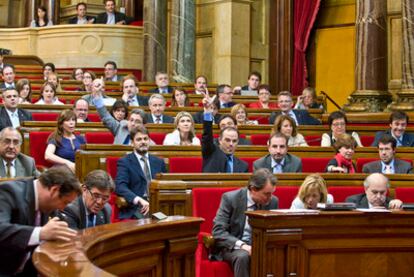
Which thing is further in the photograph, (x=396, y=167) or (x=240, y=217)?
(x=396, y=167)

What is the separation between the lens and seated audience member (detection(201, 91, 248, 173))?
20.4 feet

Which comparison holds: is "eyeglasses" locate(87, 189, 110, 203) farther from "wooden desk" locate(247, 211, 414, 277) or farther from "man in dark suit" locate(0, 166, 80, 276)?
"man in dark suit" locate(0, 166, 80, 276)

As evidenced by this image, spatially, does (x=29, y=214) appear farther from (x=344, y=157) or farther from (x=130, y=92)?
(x=130, y=92)

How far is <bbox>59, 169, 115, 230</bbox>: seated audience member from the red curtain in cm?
908

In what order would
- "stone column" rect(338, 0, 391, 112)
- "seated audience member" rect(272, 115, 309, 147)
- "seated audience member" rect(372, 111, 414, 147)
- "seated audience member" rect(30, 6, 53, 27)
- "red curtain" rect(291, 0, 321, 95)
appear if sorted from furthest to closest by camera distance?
"seated audience member" rect(30, 6, 53, 27)
"red curtain" rect(291, 0, 321, 95)
"stone column" rect(338, 0, 391, 112)
"seated audience member" rect(372, 111, 414, 147)
"seated audience member" rect(272, 115, 309, 147)

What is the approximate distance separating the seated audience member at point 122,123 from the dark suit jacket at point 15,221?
3697 millimetres

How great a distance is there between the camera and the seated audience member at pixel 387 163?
6461 millimetres

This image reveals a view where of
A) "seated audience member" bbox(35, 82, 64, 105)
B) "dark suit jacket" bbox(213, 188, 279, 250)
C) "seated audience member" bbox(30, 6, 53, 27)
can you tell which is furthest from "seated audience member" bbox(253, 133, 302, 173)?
"seated audience member" bbox(30, 6, 53, 27)

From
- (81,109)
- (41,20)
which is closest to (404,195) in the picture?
(81,109)

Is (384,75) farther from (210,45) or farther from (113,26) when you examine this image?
(113,26)

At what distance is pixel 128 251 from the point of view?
12.0ft

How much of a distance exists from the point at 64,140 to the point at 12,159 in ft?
4.86

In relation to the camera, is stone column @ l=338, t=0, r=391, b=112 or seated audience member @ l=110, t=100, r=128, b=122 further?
stone column @ l=338, t=0, r=391, b=112

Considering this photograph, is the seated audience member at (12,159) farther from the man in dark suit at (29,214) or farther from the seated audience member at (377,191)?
the man in dark suit at (29,214)
